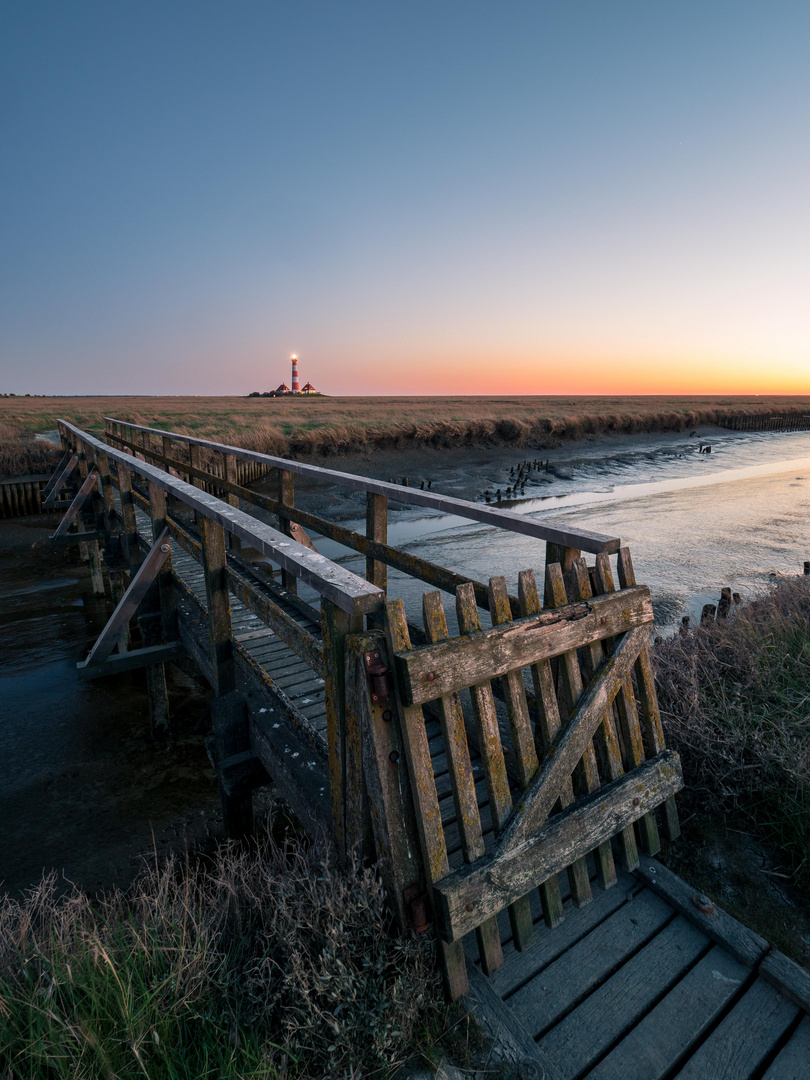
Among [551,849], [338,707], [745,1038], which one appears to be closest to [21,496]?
[338,707]

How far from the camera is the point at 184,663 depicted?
841 centimetres

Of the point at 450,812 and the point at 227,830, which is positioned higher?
the point at 450,812

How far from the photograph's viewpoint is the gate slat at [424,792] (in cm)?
208

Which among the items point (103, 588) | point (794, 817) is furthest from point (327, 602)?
point (103, 588)

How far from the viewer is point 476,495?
836 inches

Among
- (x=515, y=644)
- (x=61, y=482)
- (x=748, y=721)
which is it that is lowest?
(x=748, y=721)

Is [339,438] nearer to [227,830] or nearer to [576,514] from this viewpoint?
[576,514]

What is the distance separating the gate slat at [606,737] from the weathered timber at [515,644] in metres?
0.10

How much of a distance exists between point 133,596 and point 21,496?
14.3 metres

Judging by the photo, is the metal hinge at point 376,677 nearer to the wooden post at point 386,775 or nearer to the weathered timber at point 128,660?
the wooden post at point 386,775

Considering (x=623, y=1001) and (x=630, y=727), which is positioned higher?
(x=630, y=727)

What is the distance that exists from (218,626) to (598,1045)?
2.95 meters

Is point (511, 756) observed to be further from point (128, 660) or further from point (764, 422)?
point (764, 422)

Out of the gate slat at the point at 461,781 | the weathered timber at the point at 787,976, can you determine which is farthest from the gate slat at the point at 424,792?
the weathered timber at the point at 787,976
